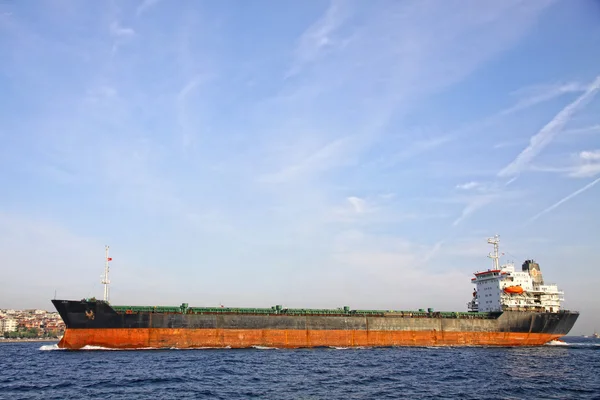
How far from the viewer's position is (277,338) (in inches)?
1822

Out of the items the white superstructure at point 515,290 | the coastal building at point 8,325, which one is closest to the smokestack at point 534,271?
the white superstructure at point 515,290

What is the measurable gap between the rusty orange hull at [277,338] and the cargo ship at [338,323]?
0.09 metres

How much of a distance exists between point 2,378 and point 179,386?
12.7 meters

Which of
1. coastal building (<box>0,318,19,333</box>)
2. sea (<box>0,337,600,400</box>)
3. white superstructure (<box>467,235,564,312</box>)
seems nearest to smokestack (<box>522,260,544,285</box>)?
white superstructure (<box>467,235,564,312</box>)

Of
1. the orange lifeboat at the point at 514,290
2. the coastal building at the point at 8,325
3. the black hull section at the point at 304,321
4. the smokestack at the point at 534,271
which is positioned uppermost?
the smokestack at the point at 534,271

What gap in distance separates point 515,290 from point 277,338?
31.2 m

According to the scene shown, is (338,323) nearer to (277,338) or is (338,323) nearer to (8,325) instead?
(277,338)

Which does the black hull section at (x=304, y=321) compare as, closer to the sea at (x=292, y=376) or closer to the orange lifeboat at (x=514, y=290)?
the orange lifeboat at (x=514, y=290)

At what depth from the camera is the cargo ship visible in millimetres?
41750

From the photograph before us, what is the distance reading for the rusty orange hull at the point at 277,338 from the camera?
41750mm

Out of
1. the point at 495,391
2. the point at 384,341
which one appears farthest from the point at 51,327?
the point at 495,391

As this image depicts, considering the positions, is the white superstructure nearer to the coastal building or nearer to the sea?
the sea

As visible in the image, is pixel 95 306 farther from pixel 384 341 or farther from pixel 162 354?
pixel 384 341

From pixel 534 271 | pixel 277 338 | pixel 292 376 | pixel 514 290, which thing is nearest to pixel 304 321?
pixel 277 338
